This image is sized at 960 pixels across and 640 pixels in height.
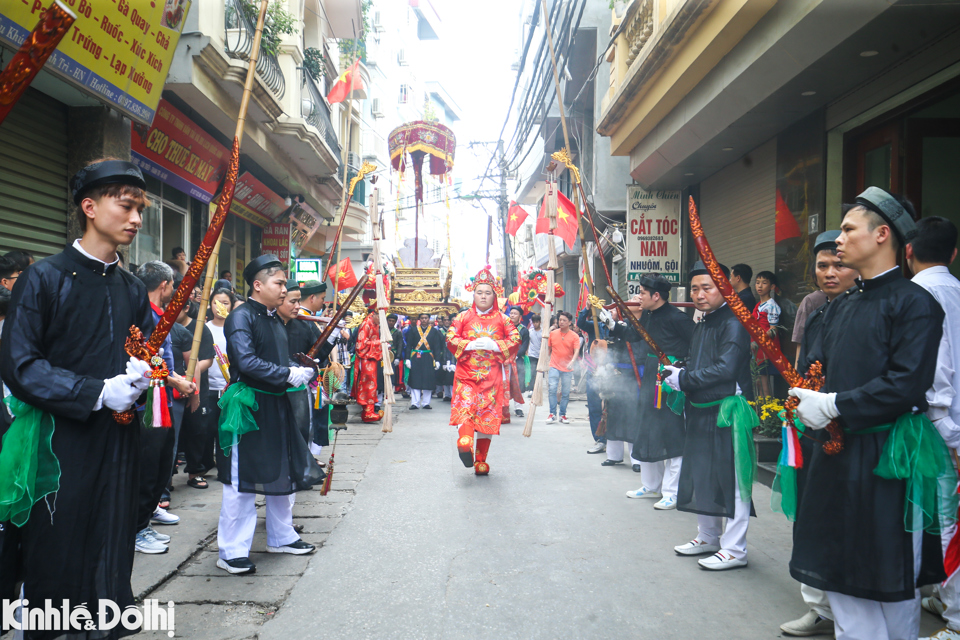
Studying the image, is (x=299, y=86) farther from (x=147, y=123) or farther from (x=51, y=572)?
(x=51, y=572)

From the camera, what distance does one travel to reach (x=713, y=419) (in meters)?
4.25

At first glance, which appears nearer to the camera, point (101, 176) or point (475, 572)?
point (101, 176)

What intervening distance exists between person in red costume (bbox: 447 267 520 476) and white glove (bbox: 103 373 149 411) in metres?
4.26

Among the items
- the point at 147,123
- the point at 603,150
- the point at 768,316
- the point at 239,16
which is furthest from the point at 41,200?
the point at 603,150

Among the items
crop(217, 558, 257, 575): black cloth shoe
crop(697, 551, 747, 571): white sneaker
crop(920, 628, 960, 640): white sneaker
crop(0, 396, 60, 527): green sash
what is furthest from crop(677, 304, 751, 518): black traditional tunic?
crop(0, 396, 60, 527): green sash

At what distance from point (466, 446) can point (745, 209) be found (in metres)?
5.78

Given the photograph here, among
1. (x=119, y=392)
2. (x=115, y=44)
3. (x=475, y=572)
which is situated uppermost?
(x=115, y=44)

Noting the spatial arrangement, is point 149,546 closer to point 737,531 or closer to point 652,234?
point 737,531

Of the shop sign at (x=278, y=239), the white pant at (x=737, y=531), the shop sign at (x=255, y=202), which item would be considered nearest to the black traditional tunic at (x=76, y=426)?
the white pant at (x=737, y=531)

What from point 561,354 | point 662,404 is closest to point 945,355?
point 662,404

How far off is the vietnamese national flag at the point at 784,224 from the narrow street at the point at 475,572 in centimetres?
326

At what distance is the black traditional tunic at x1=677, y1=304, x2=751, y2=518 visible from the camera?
4.11m

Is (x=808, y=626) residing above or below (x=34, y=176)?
below

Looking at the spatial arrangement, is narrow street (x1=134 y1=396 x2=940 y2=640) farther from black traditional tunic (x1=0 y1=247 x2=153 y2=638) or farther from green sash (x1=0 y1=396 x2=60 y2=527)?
green sash (x1=0 y1=396 x2=60 y2=527)
